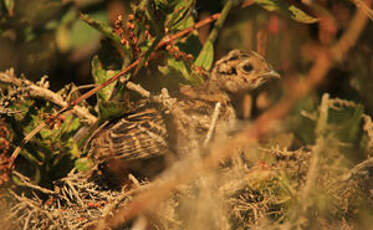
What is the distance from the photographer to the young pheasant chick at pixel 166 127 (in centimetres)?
205

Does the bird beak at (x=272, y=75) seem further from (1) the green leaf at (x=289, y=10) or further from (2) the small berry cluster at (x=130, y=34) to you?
(2) the small berry cluster at (x=130, y=34)

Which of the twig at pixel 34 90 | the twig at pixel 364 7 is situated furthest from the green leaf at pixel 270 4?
the twig at pixel 34 90

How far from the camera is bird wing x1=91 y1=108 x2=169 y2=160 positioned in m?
2.14

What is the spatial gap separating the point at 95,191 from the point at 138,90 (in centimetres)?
50

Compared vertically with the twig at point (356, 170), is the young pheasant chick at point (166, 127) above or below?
above

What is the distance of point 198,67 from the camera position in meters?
2.29

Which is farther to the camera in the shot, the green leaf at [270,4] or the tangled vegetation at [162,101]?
the green leaf at [270,4]

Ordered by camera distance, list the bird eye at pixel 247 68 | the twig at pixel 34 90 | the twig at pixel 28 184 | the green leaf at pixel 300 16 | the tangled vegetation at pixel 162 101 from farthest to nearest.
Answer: the bird eye at pixel 247 68, the green leaf at pixel 300 16, the twig at pixel 34 90, the twig at pixel 28 184, the tangled vegetation at pixel 162 101

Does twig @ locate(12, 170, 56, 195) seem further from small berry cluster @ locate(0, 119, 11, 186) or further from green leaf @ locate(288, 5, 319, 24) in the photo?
green leaf @ locate(288, 5, 319, 24)

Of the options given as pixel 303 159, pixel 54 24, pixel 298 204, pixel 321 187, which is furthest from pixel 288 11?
pixel 54 24

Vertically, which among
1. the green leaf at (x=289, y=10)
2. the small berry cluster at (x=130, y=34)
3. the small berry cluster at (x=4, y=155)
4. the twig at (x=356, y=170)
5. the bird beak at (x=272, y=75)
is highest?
the small berry cluster at (x=130, y=34)

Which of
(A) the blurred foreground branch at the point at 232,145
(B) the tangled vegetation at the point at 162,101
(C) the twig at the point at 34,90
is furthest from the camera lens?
(C) the twig at the point at 34,90

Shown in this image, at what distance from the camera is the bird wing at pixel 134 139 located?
214 centimetres

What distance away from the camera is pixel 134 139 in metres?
2.17
